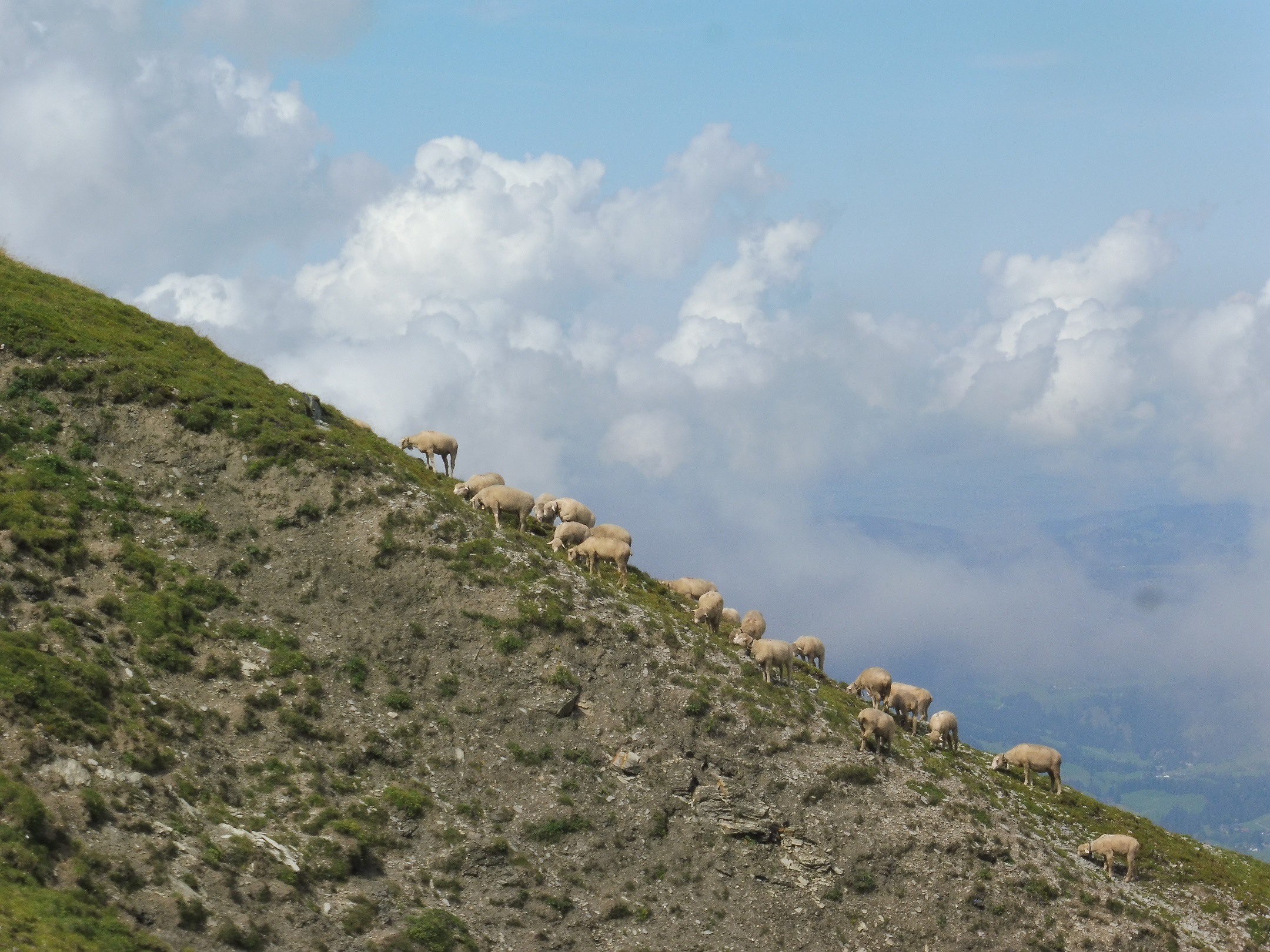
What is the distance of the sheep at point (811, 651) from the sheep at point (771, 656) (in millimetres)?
8454

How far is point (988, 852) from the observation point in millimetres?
44625

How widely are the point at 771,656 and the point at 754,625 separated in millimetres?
7482

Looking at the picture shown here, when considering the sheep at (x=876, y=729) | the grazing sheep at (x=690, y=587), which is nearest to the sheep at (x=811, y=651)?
the grazing sheep at (x=690, y=587)

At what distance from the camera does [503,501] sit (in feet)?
193

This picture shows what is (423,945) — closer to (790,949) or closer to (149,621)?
(790,949)

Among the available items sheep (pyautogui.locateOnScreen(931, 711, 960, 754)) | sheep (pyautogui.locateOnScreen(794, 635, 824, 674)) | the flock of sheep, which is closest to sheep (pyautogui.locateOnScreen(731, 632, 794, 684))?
the flock of sheep

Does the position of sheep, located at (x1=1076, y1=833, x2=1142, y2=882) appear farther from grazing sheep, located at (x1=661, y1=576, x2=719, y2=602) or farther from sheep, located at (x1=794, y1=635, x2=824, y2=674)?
grazing sheep, located at (x1=661, y1=576, x2=719, y2=602)

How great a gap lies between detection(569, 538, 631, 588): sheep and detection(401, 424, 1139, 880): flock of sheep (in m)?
0.03

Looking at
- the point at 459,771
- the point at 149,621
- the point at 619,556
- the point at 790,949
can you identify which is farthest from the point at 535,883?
the point at 619,556

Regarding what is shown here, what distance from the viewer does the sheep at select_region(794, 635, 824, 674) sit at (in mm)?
62656

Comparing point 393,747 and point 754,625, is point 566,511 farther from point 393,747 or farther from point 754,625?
point 393,747

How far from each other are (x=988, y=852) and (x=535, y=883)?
19249 mm

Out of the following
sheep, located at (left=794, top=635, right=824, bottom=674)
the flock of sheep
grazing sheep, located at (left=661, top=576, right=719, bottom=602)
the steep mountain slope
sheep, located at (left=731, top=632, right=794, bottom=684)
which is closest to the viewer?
the steep mountain slope

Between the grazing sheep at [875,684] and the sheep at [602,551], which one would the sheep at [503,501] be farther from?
the grazing sheep at [875,684]
